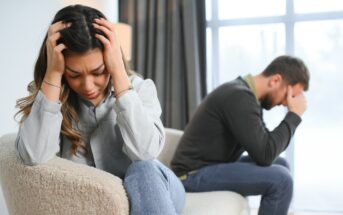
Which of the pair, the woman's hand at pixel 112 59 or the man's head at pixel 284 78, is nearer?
the woman's hand at pixel 112 59

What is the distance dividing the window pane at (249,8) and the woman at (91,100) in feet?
6.85

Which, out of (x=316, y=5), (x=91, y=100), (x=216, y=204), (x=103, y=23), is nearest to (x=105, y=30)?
(x=103, y=23)

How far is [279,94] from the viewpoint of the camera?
1.82 metres

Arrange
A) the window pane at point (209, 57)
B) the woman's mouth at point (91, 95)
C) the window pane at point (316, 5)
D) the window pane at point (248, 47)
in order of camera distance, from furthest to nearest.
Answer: the window pane at point (209, 57) → the window pane at point (248, 47) → the window pane at point (316, 5) → the woman's mouth at point (91, 95)

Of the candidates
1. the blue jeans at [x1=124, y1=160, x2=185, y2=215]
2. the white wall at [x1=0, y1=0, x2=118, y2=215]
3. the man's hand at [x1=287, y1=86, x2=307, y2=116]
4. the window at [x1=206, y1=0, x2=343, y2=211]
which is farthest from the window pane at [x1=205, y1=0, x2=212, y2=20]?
the blue jeans at [x1=124, y1=160, x2=185, y2=215]

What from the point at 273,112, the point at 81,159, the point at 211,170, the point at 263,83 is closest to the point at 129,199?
the point at 81,159

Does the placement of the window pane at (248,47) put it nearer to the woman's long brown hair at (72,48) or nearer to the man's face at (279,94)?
the man's face at (279,94)

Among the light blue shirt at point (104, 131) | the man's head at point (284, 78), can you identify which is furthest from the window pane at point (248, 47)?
the light blue shirt at point (104, 131)

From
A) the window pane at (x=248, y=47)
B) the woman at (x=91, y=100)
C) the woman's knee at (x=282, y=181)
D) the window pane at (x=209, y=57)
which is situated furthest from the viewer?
the window pane at (x=209, y=57)

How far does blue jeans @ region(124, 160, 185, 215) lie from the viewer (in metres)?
0.90

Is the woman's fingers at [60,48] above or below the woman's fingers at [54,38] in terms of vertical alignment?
below

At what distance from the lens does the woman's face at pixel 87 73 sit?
1054 millimetres

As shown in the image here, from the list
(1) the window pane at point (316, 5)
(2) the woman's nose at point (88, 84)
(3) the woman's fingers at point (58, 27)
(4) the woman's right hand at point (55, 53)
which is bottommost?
(2) the woman's nose at point (88, 84)

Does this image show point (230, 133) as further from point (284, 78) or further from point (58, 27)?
point (58, 27)
